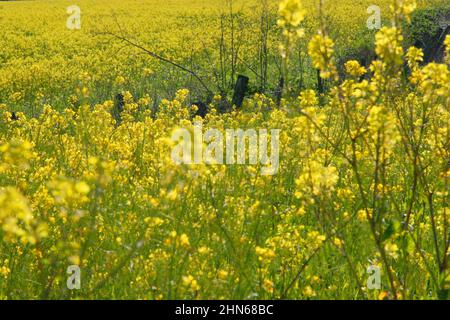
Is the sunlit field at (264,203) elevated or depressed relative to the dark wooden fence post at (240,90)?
depressed

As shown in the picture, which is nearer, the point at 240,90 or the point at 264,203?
the point at 264,203

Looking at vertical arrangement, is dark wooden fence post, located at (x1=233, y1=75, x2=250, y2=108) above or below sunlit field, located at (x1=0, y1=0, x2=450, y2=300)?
above

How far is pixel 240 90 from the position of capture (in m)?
10.1

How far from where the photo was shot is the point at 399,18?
2.58m

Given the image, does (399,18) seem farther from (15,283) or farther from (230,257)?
(15,283)

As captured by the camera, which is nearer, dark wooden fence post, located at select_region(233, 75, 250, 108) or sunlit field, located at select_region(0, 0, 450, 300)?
sunlit field, located at select_region(0, 0, 450, 300)

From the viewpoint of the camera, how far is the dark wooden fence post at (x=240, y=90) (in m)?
10.0

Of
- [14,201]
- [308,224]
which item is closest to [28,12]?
[308,224]

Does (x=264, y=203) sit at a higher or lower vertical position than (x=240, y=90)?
lower

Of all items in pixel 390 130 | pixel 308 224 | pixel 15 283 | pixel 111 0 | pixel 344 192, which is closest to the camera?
pixel 390 130

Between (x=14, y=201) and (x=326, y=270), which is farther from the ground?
(x=14, y=201)

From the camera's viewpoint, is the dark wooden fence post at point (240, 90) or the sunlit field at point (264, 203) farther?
the dark wooden fence post at point (240, 90)

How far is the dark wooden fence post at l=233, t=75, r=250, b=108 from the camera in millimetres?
10000
